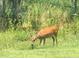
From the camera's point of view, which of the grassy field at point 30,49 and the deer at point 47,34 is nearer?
the grassy field at point 30,49

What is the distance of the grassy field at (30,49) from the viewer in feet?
29.6

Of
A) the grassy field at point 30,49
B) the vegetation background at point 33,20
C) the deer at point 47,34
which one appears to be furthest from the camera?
the vegetation background at point 33,20

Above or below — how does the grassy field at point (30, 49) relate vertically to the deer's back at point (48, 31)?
below

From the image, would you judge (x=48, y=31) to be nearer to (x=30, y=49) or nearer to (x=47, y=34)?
(x=47, y=34)

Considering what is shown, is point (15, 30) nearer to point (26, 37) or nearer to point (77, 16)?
point (26, 37)

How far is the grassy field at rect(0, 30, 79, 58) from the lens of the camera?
29.6 feet

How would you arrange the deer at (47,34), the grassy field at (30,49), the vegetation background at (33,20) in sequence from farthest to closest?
1. the vegetation background at (33,20)
2. the deer at (47,34)
3. the grassy field at (30,49)

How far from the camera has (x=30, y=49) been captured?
1052 cm

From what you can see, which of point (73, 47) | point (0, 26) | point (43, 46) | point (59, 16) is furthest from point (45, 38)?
point (0, 26)

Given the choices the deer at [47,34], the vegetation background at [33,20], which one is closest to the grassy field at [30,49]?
the vegetation background at [33,20]

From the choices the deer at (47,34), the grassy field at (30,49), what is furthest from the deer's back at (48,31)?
the grassy field at (30,49)

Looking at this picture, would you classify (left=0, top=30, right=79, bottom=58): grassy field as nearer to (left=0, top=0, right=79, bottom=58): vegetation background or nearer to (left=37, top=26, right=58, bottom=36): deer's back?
(left=0, top=0, right=79, bottom=58): vegetation background

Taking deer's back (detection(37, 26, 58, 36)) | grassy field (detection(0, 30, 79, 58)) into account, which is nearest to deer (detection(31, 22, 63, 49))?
deer's back (detection(37, 26, 58, 36))

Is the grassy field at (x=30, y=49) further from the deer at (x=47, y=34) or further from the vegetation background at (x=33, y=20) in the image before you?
the deer at (x=47, y=34)
